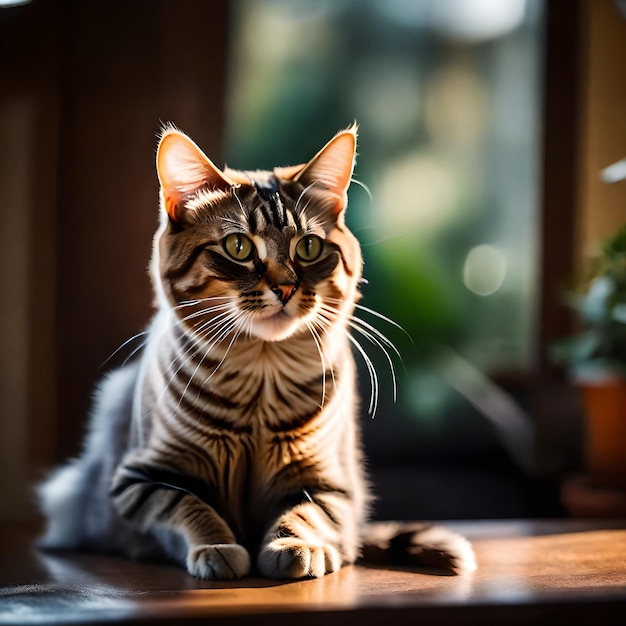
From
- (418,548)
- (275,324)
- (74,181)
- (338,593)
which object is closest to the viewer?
(338,593)

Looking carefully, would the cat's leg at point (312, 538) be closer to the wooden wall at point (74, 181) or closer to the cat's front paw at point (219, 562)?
the cat's front paw at point (219, 562)

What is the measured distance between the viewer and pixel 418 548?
1.12m

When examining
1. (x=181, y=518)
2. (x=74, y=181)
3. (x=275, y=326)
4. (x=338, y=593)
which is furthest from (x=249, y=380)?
(x=74, y=181)

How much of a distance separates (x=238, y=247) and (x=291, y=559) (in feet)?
1.32

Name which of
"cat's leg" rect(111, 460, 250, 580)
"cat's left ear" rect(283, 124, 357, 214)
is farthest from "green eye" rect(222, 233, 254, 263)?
"cat's leg" rect(111, 460, 250, 580)

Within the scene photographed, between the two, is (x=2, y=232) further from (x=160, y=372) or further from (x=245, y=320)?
(x=245, y=320)

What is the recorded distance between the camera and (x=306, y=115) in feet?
5.25

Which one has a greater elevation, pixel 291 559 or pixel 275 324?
pixel 275 324

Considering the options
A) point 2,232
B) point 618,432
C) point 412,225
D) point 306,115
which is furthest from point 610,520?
point 2,232

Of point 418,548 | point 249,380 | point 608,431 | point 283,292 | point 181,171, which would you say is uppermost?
point 181,171

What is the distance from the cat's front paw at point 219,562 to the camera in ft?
3.17

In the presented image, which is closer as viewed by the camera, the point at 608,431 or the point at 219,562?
the point at 219,562

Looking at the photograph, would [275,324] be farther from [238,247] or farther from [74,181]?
[74,181]

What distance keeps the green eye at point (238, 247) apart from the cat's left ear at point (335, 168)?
0.45ft
